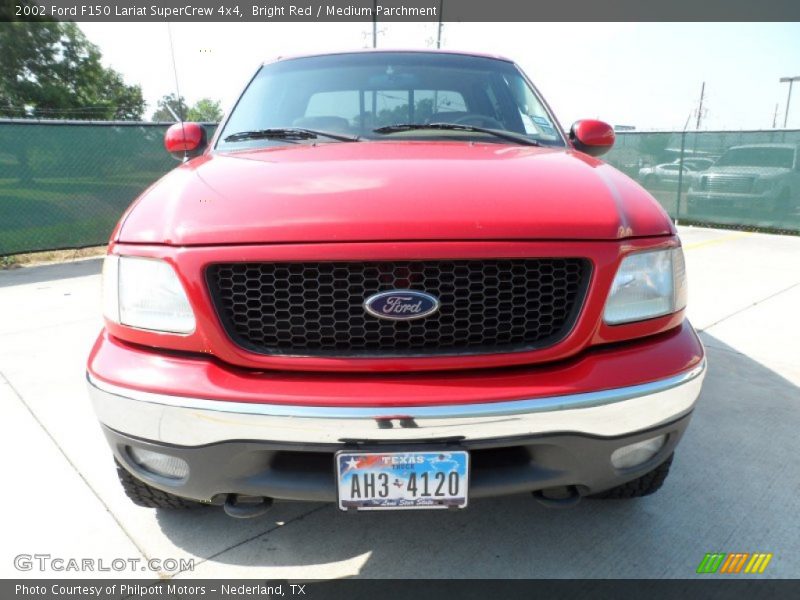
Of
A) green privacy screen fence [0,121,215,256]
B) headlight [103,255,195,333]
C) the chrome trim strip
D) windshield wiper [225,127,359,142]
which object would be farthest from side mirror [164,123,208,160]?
green privacy screen fence [0,121,215,256]

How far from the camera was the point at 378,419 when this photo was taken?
140cm

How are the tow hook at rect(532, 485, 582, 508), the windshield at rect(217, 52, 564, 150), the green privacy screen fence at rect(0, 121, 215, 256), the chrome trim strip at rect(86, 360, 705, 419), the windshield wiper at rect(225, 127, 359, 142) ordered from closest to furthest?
the chrome trim strip at rect(86, 360, 705, 419)
the tow hook at rect(532, 485, 582, 508)
the windshield wiper at rect(225, 127, 359, 142)
the windshield at rect(217, 52, 564, 150)
the green privacy screen fence at rect(0, 121, 215, 256)

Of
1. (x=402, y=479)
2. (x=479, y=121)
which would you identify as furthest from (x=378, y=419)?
(x=479, y=121)

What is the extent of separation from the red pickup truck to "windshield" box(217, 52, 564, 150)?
899mm

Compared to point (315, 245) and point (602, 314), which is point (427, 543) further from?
point (315, 245)

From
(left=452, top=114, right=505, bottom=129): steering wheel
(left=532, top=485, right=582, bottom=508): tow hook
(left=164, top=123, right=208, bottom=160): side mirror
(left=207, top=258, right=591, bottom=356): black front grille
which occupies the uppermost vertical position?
(left=452, top=114, right=505, bottom=129): steering wheel

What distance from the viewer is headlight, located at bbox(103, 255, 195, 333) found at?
5.00ft

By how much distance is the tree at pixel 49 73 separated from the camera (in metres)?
28.4

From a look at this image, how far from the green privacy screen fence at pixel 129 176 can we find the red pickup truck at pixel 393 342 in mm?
6862

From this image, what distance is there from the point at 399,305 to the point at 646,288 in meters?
0.73

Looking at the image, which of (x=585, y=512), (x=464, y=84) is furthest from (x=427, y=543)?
(x=464, y=84)

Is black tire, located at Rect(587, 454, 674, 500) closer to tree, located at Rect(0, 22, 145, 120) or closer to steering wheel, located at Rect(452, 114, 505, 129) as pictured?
steering wheel, located at Rect(452, 114, 505, 129)

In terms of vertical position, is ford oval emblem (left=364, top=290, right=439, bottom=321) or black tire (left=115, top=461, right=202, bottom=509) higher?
ford oval emblem (left=364, top=290, right=439, bottom=321)

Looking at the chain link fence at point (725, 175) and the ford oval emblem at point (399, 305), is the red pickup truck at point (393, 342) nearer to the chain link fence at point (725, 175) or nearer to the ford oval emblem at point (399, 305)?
the ford oval emblem at point (399, 305)
